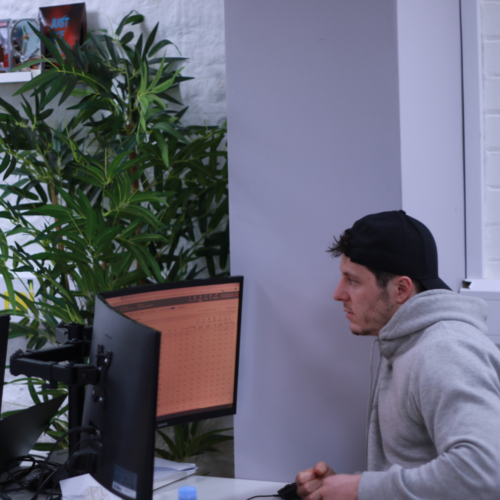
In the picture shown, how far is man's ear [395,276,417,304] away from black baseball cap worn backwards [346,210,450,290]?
11 millimetres

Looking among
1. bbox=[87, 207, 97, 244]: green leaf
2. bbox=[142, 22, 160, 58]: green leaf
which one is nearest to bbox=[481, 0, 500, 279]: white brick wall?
bbox=[142, 22, 160, 58]: green leaf

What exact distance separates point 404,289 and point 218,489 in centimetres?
71

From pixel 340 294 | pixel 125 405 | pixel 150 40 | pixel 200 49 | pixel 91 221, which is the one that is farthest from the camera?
pixel 200 49

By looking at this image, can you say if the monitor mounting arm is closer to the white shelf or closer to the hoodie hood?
the hoodie hood

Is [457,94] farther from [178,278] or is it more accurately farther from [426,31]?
[178,278]

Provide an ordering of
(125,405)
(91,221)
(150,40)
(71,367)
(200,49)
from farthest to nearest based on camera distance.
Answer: (200,49), (150,40), (91,221), (71,367), (125,405)

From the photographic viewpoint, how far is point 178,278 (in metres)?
2.24

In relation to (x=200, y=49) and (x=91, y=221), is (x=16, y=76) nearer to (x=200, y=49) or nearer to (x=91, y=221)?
(x=200, y=49)

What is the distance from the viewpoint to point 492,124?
1.91 m

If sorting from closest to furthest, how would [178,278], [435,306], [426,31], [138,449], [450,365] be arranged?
[138,449] → [450,365] → [435,306] → [426,31] → [178,278]

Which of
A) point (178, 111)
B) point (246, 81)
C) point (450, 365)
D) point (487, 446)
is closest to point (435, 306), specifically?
point (450, 365)

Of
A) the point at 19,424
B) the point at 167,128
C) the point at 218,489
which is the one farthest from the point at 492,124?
the point at 19,424

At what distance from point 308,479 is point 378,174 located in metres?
0.74

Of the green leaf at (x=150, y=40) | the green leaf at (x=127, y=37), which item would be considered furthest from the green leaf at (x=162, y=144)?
the green leaf at (x=127, y=37)
